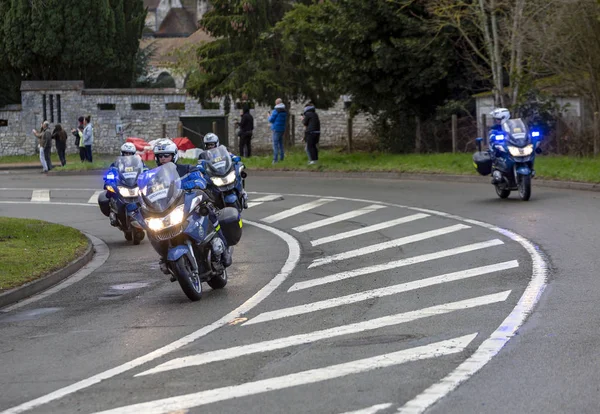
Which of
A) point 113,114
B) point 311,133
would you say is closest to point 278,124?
point 311,133

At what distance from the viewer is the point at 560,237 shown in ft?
51.2

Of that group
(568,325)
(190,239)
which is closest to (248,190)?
(190,239)

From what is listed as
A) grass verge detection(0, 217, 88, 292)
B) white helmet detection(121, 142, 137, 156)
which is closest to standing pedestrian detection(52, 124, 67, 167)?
grass verge detection(0, 217, 88, 292)

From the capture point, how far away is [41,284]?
44.8ft

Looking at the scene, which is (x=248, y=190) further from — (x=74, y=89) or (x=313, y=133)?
(x=74, y=89)

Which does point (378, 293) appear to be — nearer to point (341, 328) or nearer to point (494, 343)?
point (341, 328)

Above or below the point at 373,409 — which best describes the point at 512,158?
above

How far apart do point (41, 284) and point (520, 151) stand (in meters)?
10.2

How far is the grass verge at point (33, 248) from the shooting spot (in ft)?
46.2

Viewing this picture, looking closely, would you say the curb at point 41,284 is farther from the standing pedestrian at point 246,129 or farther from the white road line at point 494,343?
the standing pedestrian at point 246,129

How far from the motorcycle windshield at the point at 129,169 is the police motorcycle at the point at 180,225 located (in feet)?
18.9

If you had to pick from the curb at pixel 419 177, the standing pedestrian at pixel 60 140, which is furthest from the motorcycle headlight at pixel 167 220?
the standing pedestrian at pixel 60 140

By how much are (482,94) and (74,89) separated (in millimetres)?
21695

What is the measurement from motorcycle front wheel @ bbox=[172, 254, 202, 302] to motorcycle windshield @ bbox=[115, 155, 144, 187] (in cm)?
632
